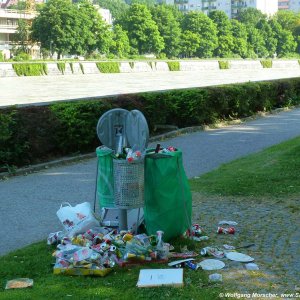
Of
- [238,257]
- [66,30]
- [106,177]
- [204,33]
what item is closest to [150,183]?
[106,177]

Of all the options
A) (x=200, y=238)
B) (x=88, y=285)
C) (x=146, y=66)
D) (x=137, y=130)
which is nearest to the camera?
(x=88, y=285)

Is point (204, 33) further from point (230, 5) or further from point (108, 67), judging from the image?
point (230, 5)

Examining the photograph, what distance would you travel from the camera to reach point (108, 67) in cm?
5353

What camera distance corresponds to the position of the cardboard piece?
425 centimetres

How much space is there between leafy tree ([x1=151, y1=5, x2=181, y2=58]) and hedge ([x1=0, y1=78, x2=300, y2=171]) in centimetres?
6943

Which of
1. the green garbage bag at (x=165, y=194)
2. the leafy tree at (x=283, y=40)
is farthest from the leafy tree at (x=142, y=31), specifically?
the green garbage bag at (x=165, y=194)

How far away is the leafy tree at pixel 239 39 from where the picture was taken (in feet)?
313

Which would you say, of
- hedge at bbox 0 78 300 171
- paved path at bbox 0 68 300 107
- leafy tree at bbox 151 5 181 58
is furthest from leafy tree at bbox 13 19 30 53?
hedge at bbox 0 78 300 171

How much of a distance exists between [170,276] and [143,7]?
81.5 m

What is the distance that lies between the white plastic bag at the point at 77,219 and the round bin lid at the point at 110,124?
0.70 meters

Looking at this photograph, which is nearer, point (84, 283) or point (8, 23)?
point (84, 283)

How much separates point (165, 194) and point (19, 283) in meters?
1.51

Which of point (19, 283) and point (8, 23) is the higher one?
point (8, 23)

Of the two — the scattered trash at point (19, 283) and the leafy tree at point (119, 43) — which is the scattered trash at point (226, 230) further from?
the leafy tree at point (119, 43)
